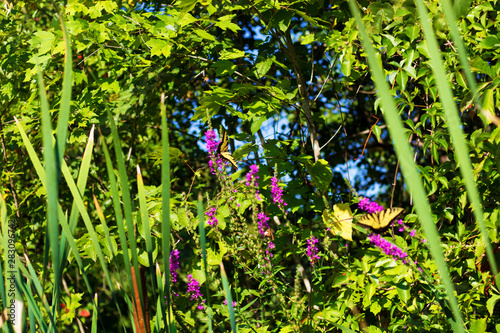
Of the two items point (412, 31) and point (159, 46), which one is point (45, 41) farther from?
point (412, 31)

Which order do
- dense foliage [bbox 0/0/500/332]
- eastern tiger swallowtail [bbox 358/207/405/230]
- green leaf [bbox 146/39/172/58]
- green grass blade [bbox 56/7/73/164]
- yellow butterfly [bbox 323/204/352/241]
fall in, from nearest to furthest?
green grass blade [bbox 56/7/73/164] → eastern tiger swallowtail [bbox 358/207/405/230] → dense foliage [bbox 0/0/500/332] → yellow butterfly [bbox 323/204/352/241] → green leaf [bbox 146/39/172/58]

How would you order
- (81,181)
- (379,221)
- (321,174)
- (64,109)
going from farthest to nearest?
1. (321,174)
2. (379,221)
3. (81,181)
4. (64,109)

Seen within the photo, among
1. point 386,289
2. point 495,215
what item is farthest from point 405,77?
point 386,289

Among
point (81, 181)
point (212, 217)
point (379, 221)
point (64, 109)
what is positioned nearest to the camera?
point (64, 109)

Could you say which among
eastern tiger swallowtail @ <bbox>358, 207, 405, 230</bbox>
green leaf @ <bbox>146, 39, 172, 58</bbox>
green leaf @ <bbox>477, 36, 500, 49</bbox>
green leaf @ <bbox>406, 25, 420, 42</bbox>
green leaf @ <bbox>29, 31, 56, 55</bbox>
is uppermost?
green leaf @ <bbox>29, 31, 56, 55</bbox>

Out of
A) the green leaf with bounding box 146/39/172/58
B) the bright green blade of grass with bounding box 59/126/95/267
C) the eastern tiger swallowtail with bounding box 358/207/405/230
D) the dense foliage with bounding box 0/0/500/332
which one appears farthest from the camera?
the green leaf with bounding box 146/39/172/58

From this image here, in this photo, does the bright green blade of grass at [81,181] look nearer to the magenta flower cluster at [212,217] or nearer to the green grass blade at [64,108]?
the green grass blade at [64,108]

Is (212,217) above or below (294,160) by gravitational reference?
below

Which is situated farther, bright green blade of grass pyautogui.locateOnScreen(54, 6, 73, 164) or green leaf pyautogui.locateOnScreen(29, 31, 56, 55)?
green leaf pyautogui.locateOnScreen(29, 31, 56, 55)

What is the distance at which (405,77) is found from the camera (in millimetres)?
1524

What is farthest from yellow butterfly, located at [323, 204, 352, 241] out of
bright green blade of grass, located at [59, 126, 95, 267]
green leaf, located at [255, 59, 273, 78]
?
bright green blade of grass, located at [59, 126, 95, 267]

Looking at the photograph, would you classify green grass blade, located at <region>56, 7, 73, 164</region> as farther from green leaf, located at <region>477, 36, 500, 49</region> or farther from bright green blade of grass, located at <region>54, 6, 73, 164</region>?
green leaf, located at <region>477, 36, 500, 49</region>

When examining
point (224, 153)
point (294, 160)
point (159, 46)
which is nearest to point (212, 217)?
point (224, 153)

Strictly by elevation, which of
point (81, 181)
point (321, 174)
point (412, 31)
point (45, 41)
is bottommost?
point (81, 181)
